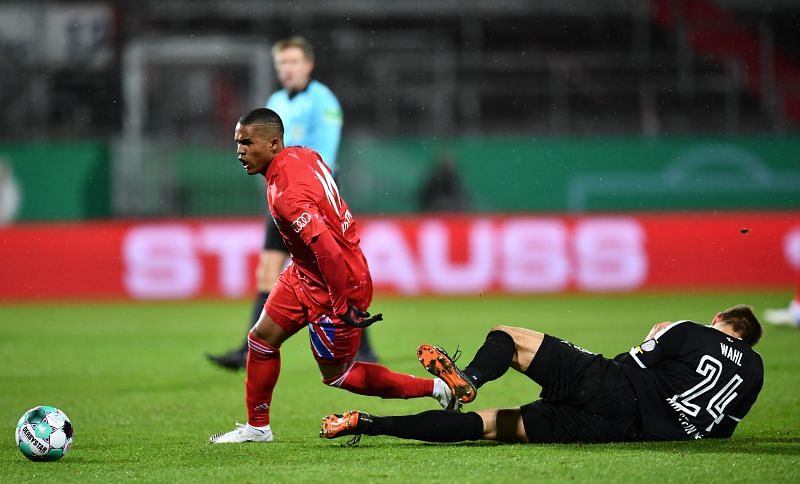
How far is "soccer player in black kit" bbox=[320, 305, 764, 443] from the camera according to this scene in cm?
570

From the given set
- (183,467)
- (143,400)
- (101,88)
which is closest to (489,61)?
(101,88)

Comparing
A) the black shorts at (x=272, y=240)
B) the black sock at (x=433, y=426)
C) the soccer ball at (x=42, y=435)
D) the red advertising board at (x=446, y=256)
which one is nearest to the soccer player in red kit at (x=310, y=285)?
the black sock at (x=433, y=426)

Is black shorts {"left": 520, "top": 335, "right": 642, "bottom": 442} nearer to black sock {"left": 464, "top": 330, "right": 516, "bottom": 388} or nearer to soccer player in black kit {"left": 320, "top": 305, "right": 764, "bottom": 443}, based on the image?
soccer player in black kit {"left": 320, "top": 305, "right": 764, "bottom": 443}

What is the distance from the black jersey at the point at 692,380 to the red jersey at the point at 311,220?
1.42 meters

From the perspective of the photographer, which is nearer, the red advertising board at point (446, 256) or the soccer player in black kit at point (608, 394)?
the soccer player in black kit at point (608, 394)

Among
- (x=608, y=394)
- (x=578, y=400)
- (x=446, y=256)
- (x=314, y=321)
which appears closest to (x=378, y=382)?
(x=314, y=321)

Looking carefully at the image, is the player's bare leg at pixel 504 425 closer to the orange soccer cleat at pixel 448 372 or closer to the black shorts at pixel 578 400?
the black shorts at pixel 578 400

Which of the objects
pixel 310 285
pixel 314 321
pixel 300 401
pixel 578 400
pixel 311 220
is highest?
pixel 311 220

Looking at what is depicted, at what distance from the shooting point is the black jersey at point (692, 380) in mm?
5699

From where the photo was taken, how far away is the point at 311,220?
5.52m

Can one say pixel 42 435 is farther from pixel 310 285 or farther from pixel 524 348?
pixel 524 348

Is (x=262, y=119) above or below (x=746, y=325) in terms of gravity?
above

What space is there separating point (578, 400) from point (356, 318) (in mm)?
1144

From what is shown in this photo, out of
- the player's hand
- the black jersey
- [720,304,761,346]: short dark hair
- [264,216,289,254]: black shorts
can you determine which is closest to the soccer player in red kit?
the player's hand
